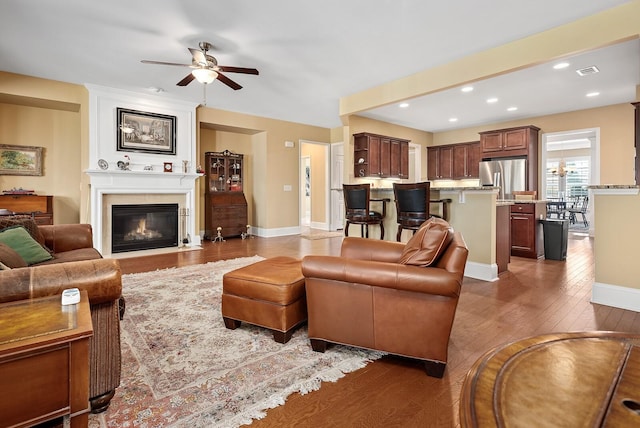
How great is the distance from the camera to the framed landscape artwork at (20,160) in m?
4.90

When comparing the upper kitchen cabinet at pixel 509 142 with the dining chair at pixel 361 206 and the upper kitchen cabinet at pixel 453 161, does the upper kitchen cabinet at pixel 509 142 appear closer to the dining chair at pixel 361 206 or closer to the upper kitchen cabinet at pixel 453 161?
the upper kitchen cabinet at pixel 453 161

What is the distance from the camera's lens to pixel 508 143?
6836 mm

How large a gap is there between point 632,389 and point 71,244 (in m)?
3.87

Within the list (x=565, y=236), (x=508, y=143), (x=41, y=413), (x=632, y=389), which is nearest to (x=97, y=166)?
(x=41, y=413)

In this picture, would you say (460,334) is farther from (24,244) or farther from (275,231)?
(275,231)

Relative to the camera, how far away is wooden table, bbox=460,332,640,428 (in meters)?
0.54

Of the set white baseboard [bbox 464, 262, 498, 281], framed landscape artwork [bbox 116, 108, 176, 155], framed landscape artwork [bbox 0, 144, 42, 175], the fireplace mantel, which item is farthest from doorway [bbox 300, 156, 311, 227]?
white baseboard [bbox 464, 262, 498, 281]

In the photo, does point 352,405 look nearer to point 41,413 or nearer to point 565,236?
point 41,413

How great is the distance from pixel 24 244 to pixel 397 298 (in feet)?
8.73

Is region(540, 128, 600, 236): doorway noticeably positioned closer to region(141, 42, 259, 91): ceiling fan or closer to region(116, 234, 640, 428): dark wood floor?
region(116, 234, 640, 428): dark wood floor

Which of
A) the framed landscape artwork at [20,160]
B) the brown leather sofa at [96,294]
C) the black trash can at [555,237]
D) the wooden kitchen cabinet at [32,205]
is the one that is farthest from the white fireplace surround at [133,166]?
the black trash can at [555,237]

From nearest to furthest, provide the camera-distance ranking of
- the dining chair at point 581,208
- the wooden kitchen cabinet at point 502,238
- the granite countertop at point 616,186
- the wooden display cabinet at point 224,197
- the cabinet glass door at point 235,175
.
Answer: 1. the granite countertop at point 616,186
2. the wooden kitchen cabinet at point 502,238
3. the wooden display cabinet at point 224,197
4. the cabinet glass door at point 235,175
5. the dining chair at point 581,208

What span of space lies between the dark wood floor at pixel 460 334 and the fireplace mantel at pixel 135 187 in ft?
3.13

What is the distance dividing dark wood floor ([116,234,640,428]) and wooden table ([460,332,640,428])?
0.83 m
